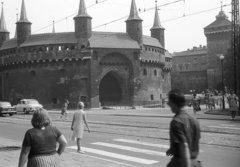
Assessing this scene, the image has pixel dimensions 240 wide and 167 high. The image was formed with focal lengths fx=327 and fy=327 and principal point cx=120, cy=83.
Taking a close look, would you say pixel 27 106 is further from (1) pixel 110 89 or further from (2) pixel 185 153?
(2) pixel 185 153

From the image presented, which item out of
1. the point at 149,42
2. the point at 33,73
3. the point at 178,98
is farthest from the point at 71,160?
the point at 149,42

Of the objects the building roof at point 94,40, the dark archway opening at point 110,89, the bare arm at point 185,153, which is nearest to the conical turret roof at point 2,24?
the building roof at point 94,40

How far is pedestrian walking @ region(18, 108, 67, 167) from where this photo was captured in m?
4.13

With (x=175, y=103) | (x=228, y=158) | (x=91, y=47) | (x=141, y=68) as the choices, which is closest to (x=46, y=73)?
(x=91, y=47)

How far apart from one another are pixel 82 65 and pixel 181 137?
46.5 meters

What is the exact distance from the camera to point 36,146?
4141 millimetres

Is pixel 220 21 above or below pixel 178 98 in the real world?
above

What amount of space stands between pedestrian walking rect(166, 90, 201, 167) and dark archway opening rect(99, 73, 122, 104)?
4819cm

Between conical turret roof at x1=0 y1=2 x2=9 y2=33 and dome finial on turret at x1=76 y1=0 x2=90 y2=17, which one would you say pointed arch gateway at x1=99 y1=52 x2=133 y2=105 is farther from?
conical turret roof at x1=0 y1=2 x2=9 y2=33

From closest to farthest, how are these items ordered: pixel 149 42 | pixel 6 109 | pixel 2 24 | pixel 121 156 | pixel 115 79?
pixel 121 156 → pixel 6 109 → pixel 115 79 → pixel 149 42 → pixel 2 24

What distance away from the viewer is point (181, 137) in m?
3.64

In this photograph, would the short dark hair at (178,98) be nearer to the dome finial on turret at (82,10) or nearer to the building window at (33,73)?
the dome finial on turret at (82,10)

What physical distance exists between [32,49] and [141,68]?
57.3 ft

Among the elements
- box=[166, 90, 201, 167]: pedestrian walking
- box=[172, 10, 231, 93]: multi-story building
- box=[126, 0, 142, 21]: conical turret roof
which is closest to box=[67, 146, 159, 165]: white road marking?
box=[166, 90, 201, 167]: pedestrian walking
